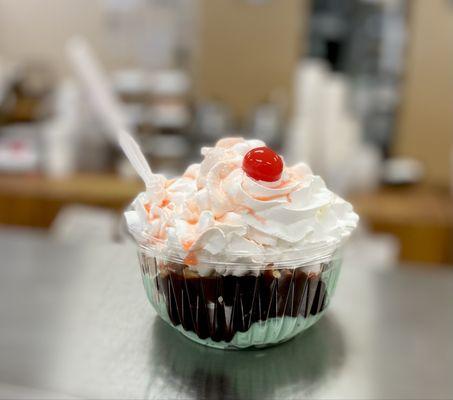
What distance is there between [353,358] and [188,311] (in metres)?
0.24

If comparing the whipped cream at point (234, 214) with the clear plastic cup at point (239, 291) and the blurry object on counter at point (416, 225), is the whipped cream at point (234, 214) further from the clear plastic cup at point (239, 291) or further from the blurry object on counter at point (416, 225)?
the blurry object on counter at point (416, 225)

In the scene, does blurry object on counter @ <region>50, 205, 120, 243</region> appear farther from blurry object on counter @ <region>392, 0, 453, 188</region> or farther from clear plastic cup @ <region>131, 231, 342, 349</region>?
blurry object on counter @ <region>392, 0, 453, 188</region>

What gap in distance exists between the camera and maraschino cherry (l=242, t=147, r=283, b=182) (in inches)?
28.0

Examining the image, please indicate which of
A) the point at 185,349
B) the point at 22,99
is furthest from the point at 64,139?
the point at 185,349

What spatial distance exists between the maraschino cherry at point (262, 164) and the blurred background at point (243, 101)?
1825 millimetres

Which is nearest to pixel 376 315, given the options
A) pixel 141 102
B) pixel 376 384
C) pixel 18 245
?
pixel 376 384

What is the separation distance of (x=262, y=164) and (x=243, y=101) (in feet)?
11.3

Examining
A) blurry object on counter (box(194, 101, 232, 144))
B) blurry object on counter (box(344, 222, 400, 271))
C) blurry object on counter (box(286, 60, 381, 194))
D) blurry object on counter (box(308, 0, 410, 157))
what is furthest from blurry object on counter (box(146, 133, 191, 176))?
blurry object on counter (box(308, 0, 410, 157))

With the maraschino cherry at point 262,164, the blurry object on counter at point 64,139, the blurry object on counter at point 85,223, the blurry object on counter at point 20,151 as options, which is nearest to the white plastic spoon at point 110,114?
the maraschino cherry at point 262,164

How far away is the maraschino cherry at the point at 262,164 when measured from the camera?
2.33 feet

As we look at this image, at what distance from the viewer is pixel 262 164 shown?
709 millimetres

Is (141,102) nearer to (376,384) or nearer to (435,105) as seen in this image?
(435,105)

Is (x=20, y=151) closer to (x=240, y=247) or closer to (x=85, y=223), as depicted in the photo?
(x=85, y=223)

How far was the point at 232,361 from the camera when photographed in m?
0.72
